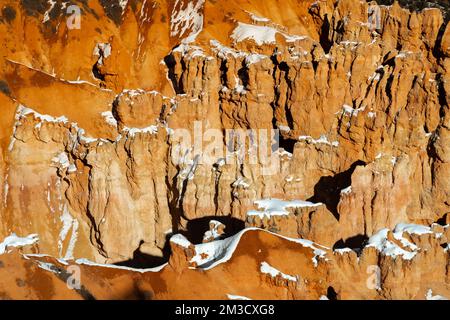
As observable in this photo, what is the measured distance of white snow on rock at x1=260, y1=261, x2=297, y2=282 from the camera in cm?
2688

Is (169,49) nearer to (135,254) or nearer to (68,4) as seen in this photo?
(68,4)

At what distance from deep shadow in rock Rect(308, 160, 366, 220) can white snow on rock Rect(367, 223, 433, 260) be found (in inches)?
256

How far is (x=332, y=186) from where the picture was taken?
37.2 m

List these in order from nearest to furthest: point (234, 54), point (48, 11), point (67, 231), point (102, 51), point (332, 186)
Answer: point (332, 186) → point (67, 231) → point (234, 54) → point (102, 51) → point (48, 11)

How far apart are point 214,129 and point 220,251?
40.4 ft

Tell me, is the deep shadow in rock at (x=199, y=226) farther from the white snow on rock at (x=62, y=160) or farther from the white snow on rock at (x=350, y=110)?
the white snow on rock at (x=350, y=110)

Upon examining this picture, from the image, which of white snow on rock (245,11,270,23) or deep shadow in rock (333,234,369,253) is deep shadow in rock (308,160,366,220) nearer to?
deep shadow in rock (333,234,369,253)

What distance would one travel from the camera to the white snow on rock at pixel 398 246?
27.8 meters

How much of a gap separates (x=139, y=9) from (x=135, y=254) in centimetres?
1685

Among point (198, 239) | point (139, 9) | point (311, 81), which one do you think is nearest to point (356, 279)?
point (198, 239)

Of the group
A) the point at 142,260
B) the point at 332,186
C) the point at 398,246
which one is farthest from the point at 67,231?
the point at 398,246

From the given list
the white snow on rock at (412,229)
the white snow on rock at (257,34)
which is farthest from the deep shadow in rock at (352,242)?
the white snow on rock at (257,34)

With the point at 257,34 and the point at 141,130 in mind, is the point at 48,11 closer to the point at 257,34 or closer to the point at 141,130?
the point at 141,130

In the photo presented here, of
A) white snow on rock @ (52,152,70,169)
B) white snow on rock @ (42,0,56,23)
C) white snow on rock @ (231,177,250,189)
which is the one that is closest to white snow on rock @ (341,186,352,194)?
white snow on rock @ (231,177,250,189)
